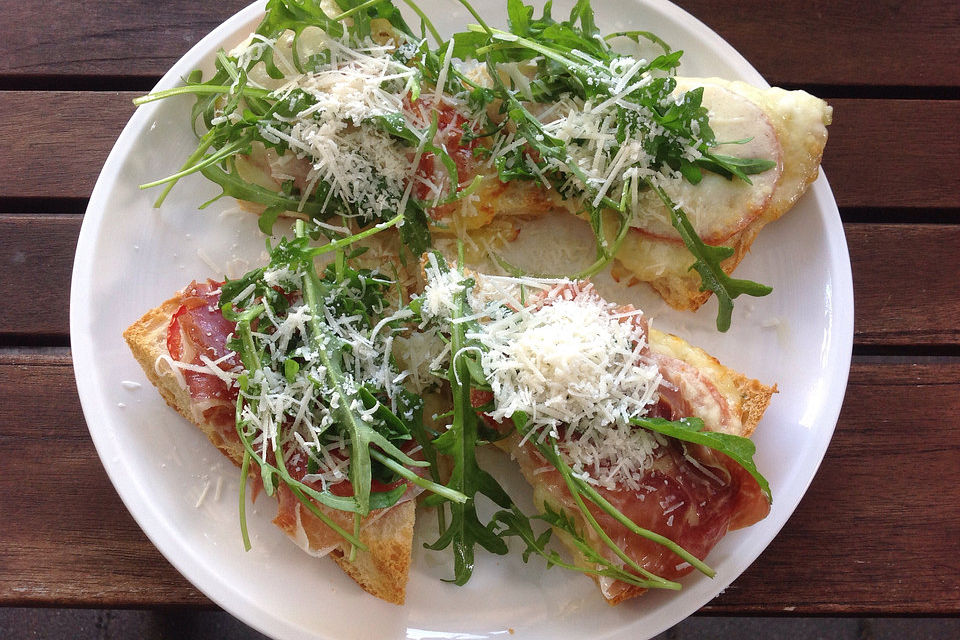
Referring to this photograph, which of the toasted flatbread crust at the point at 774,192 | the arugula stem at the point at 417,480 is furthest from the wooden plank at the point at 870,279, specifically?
the arugula stem at the point at 417,480

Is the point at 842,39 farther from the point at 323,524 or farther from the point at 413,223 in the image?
the point at 323,524

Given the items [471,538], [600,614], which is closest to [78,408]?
[471,538]

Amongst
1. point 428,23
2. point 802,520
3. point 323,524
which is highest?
point 428,23

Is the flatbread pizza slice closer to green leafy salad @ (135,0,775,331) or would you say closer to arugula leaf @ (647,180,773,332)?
arugula leaf @ (647,180,773,332)

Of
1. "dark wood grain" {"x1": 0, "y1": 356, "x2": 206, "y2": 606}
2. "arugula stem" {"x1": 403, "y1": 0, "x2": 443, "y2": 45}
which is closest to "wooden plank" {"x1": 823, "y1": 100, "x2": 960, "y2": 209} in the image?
"arugula stem" {"x1": 403, "y1": 0, "x2": 443, "y2": 45}

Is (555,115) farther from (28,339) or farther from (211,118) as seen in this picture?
(28,339)

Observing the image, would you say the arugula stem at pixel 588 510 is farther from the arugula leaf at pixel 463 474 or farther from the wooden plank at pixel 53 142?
the wooden plank at pixel 53 142

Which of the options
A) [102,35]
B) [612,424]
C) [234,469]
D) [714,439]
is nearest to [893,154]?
[714,439]
